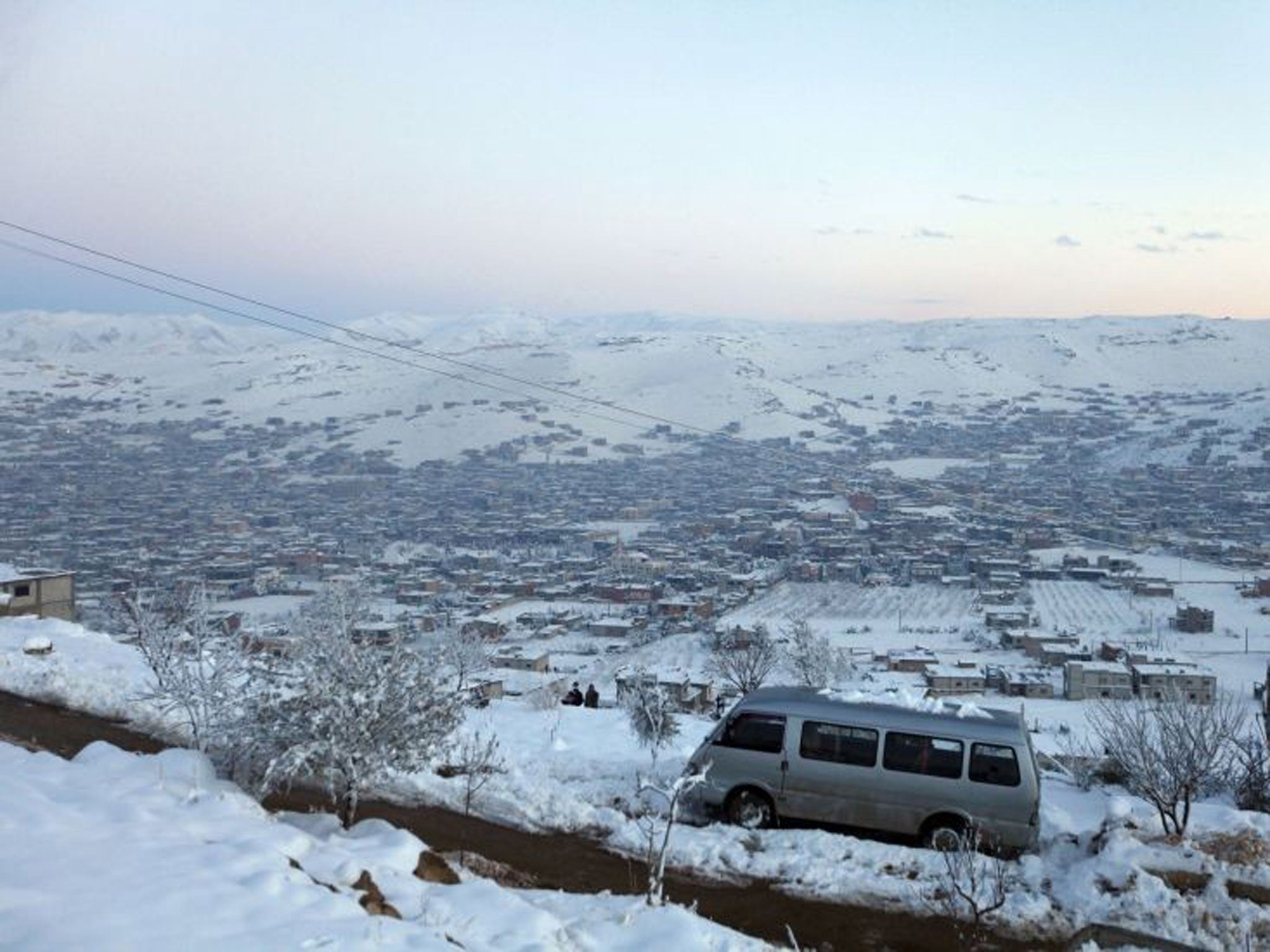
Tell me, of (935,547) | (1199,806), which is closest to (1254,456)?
(935,547)

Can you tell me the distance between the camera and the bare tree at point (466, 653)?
55.4 ft

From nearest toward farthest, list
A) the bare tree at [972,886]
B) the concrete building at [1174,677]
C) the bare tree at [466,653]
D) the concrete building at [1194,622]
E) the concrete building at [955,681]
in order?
the bare tree at [972,886] → the bare tree at [466,653] → the concrete building at [1174,677] → the concrete building at [955,681] → the concrete building at [1194,622]

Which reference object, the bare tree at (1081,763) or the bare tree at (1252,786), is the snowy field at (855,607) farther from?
the bare tree at (1252,786)

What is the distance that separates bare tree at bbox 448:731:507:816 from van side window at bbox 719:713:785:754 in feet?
5.75

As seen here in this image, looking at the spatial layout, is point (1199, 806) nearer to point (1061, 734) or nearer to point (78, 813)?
point (78, 813)

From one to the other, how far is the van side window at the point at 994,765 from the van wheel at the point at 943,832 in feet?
1.06

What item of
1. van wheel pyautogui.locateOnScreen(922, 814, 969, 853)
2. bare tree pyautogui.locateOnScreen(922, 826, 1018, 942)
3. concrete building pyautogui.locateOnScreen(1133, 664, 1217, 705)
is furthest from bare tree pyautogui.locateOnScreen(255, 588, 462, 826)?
concrete building pyautogui.locateOnScreen(1133, 664, 1217, 705)

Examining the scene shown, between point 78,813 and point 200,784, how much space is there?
0.86 m

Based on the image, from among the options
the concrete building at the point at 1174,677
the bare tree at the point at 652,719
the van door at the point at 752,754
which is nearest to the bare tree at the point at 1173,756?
the van door at the point at 752,754

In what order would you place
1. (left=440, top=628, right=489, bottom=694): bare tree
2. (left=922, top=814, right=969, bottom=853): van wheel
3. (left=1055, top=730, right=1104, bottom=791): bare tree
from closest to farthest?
(left=922, top=814, right=969, bottom=853): van wheel → (left=1055, top=730, right=1104, bottom=791): bare tree → (left=440, top=628, right=489, bottom=694): bare tree

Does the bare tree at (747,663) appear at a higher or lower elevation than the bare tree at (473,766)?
lower

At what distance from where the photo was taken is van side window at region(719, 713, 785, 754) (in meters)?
7.90

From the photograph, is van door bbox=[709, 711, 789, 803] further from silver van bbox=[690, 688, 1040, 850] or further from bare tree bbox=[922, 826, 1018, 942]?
bare tree bbox=[922, 826, 1018, 942]

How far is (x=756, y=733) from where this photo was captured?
7953 mm
